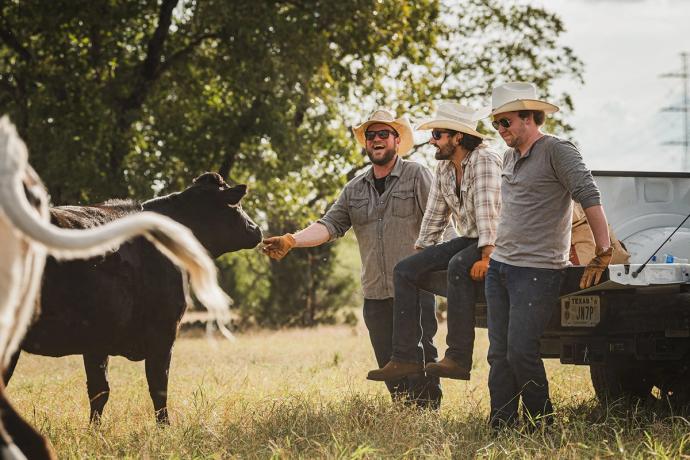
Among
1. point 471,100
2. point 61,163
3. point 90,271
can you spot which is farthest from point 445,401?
point 471,100

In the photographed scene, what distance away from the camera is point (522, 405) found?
19.7 ft

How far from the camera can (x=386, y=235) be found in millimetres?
6957

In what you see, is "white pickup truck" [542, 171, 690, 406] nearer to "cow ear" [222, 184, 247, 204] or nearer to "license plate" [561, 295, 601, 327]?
→ "license plate" [561, 295, 601, 327]

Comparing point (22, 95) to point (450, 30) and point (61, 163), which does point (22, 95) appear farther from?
point (450, 30)

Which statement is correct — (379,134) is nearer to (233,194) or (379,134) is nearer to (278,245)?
(278,245)

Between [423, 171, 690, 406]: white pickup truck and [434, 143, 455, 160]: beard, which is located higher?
[434, 143, 455, 160]: beard

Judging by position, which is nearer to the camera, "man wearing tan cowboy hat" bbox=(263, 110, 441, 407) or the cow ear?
"man wearing tan cowboy hat" bbox=(263, 110, 441, 407)

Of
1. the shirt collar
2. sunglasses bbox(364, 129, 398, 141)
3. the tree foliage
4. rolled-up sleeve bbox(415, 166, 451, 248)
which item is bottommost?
rolled-up sleeve bbox(415, 166, 451, 248)

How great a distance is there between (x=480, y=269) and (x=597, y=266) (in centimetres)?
82

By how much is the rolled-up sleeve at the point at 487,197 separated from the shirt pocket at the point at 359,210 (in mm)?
1172

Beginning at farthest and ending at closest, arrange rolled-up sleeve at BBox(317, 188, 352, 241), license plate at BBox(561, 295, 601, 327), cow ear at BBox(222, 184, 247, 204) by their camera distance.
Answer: cow ear at BBox(222, 184, 247, 204), rolled-up sleeve at BBox(317, 188, 352, 241), license plate at BBox(561, 295, 601, 327)

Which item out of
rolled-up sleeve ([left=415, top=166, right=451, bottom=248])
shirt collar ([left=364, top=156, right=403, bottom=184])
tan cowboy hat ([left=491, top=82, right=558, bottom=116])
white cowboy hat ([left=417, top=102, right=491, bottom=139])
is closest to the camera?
tan cowboy hat ([left=491, top=82, right=558, bottom=116])

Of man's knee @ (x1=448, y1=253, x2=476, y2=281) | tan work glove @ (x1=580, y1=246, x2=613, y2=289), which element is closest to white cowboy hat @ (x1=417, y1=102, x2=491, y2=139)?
man's knee @ (x1=448, y1=253, x2=476, y2=281)

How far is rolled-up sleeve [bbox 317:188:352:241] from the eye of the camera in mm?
7273
